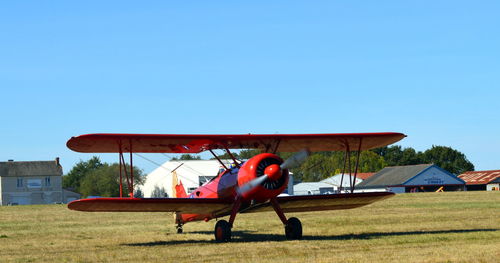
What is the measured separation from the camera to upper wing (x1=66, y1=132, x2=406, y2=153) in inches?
603

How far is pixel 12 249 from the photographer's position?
14.5 meters

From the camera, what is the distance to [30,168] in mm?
79562

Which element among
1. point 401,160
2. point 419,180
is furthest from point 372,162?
point 419,180

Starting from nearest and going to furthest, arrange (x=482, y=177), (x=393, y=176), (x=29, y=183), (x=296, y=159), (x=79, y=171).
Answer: (x=296, y=159), (x=29, y=183), (x=393, y=176), (x=482, y=177), (x=79, y=171)

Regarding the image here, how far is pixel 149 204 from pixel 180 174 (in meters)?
53.6

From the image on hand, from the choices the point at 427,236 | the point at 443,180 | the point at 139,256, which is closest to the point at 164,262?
the point at 139,256

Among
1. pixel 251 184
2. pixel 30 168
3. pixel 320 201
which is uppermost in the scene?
pixel 30 168

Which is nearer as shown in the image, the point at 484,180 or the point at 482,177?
the point at 484,180

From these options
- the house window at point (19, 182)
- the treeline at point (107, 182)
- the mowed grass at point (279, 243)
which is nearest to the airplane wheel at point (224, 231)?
the mowed grass at point (279, 243)

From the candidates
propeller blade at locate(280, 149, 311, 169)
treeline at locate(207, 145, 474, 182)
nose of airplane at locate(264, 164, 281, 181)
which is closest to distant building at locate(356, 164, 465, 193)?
treeline at locate(207, 145, 474, 182)

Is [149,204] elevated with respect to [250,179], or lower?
lower

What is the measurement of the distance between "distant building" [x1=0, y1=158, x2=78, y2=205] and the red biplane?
64.6 m

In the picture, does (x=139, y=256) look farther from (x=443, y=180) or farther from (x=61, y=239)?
(x=443, y=180)

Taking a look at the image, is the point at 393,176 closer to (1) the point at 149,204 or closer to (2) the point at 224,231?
(2) the point at 224,231
